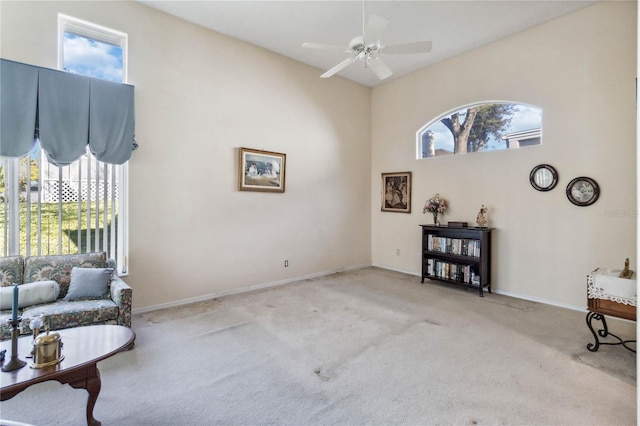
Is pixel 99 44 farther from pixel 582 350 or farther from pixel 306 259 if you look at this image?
pixel 582 350

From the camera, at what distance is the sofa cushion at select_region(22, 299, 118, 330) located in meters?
2.49

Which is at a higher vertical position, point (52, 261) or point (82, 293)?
point (52, 261)

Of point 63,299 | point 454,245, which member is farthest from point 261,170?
point 454,245

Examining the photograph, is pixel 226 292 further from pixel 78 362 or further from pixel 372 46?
pixel 372 46

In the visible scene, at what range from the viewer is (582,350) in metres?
2.75

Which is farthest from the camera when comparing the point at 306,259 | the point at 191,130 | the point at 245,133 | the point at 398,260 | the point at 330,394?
the point at 398,260

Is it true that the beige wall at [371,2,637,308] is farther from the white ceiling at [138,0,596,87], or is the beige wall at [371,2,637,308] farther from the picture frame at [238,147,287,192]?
the picture frame at [238,147,287,192]

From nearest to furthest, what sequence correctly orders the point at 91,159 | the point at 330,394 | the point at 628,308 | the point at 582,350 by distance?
1. the point at 330,394
2. the point at 628,308
3. the point at 582,350
4. the point at 91,159

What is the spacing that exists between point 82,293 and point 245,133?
9.17ft

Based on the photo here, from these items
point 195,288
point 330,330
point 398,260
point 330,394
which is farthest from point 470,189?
point 195,288

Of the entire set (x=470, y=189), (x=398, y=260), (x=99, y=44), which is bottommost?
(x=398, y=260)

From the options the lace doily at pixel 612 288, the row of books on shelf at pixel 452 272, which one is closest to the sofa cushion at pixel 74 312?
the lace doily at pixel 612 288

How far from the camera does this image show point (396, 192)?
19.4 ft

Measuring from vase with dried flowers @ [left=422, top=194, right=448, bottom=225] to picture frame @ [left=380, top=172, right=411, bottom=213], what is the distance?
52 centimetres
